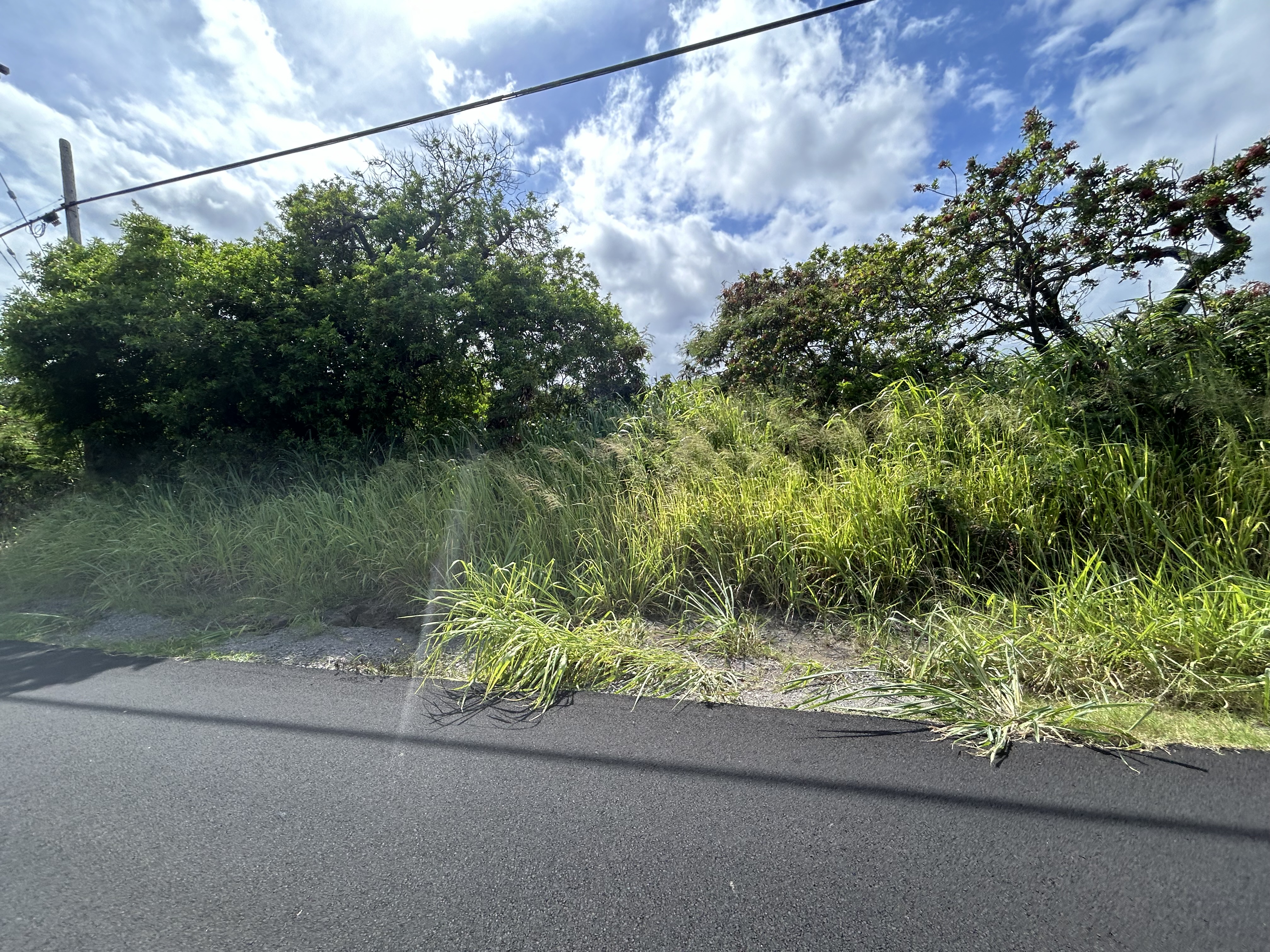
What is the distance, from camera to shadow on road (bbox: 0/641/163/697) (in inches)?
121

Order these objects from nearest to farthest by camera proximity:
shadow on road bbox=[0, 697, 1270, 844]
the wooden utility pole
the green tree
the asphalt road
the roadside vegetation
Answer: the asphalt road, shadow on road bbox=[0, 697, 1270, 844], the roadside vegetation, the green tree, the wooden utility pole

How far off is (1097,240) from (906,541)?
11.7ft

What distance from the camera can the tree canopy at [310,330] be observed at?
239 inches

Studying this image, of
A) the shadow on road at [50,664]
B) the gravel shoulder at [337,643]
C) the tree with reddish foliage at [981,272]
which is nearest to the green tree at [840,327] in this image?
the tree with reddish foliage at [981,272]

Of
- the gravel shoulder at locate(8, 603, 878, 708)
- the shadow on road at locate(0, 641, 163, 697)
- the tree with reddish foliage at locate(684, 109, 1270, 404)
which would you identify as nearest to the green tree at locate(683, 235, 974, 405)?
the tree with reddish foliage at locate(684, 109, 1270, 404)

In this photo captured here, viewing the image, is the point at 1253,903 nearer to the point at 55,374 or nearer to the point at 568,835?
the point at 568,835

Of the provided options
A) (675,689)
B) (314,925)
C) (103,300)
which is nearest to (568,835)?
(314,925)

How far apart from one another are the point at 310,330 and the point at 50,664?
12.6ft

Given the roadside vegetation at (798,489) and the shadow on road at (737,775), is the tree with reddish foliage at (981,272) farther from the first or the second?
the shadow on road at (737,775)

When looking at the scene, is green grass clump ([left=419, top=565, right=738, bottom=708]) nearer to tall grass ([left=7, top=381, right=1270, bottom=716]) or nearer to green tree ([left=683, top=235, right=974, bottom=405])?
tall grass ([left=7, top=381, right=1270, bottom=716])

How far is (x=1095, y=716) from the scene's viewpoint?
2039mm

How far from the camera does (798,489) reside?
4004 mm

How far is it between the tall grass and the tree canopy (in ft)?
3.97

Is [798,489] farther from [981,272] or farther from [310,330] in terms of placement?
[310,330]
